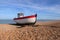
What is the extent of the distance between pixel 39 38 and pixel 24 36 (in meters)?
1.87

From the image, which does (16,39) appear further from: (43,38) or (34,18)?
(34,18)

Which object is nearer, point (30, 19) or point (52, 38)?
point (52, 38)

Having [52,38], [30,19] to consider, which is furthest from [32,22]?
[52,38]

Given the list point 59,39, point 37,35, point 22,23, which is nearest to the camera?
point 59,39

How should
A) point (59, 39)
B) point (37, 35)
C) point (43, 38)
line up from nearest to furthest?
point (59, 39) → point (43, 38) → point (37, 35)

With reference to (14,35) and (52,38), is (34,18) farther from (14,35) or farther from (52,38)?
(52,38)

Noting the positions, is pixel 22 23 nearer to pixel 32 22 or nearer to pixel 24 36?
pixel 32 22

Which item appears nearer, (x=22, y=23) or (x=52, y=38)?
(x=52, y=38)

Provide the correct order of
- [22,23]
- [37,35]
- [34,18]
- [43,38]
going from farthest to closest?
[22,23] < [34,18] < [37,35] < [43,38]

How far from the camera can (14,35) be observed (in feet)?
49.1

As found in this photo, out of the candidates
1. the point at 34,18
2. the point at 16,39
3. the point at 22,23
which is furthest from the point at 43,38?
the point at 22,23

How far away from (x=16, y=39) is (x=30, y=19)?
48.4 feet

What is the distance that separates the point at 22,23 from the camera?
3045cm

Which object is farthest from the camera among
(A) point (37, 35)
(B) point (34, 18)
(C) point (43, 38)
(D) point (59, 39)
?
(B) point (34, 18)
